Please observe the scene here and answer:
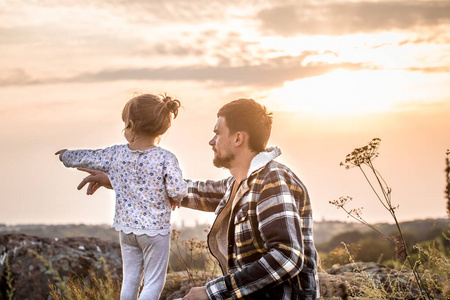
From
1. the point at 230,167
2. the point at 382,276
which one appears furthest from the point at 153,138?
the point at 382,276

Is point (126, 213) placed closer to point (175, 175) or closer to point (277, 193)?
point (175, 175)

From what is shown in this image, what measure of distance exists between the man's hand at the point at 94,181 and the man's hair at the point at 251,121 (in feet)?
4.77

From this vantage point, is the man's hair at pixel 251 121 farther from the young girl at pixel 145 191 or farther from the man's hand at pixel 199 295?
the man's hand at pixel 199 295

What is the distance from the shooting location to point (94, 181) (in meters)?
5.11

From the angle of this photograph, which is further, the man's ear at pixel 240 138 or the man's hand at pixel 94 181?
the man's hand at pixel 94 181

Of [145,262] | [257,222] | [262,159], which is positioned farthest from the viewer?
[145,262]

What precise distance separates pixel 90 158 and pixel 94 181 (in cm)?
22

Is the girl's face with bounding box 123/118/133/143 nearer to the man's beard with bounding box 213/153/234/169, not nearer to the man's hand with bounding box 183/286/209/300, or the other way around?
the man's beard with bounding box 213/153/234/169

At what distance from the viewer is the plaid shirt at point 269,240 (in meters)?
3.53

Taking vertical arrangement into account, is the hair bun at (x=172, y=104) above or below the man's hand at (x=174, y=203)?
above

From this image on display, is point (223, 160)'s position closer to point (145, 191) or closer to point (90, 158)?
point (145, 191)

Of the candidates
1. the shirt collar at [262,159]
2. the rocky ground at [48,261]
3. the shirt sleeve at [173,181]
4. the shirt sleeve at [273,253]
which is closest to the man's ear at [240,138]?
the shirt collar at [262,159]

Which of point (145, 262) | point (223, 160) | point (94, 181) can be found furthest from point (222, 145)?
point (94, 181)

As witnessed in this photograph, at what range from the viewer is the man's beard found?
426cm
